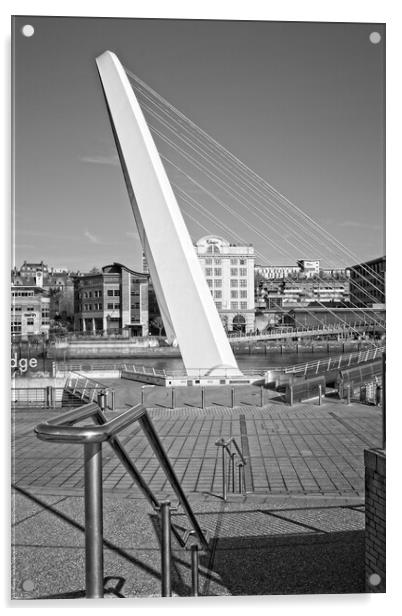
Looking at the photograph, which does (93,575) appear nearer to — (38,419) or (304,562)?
(304,562)

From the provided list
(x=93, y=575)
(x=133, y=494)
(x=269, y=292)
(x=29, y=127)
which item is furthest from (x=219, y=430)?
(x=269, y=292)

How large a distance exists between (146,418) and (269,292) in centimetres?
4519

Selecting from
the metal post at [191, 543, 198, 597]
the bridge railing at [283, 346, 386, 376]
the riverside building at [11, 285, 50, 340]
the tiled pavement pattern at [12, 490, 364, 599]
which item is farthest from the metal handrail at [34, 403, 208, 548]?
the bridge railing at [283, 346, 386, 376]

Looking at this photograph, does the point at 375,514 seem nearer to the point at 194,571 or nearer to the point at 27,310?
the point at 194,571

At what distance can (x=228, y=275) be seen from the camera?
2956 cm

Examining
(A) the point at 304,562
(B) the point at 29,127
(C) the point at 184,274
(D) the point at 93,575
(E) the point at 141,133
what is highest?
(E) the point at 141,133

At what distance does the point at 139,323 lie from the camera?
33.4 meters

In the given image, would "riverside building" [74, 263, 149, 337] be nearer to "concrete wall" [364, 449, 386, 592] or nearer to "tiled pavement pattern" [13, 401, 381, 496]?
"tiled pavement pattern" [13, 401, 381, 496]

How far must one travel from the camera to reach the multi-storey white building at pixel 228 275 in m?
27.5

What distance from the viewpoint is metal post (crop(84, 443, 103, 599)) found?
1.56 m

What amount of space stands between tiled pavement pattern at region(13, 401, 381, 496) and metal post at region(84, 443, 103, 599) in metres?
1.84

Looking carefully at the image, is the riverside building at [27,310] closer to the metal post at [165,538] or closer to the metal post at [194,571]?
the metal post at [165,538]

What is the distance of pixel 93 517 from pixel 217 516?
161 centimetres

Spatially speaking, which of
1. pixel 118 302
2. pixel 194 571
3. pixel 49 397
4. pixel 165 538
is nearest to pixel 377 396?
pixel 49 397
